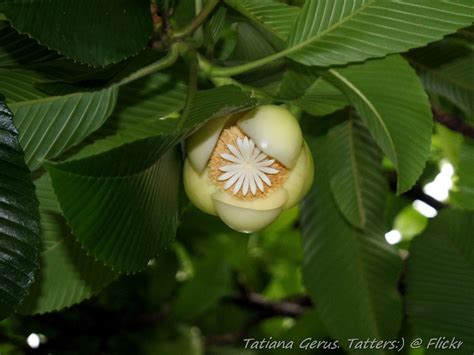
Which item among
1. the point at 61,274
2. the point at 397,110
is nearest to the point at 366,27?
the point at 397,110

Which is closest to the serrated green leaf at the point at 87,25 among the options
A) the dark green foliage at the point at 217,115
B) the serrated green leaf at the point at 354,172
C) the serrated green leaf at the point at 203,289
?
the dark green foliage at the point at 217,115

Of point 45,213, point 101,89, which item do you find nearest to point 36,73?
point 101,89

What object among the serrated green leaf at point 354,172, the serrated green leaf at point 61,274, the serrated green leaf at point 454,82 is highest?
the serrated green leaf at point 454,82

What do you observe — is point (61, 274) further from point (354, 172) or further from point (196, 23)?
point (354, 172)

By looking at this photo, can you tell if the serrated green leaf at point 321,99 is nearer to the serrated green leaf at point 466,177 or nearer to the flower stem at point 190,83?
the flower stem at point 190,83

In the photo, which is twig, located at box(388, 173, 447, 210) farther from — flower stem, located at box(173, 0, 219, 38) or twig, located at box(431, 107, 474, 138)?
flower stem, located at box(173, 0, 219, 38)

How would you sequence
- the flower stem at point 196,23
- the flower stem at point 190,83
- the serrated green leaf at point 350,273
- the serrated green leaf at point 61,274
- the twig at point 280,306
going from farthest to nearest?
1. the twig at point 280,306
2. the serrated green leaf at point 350,273
3. the serrated green leaf at point 61,274
4. the flower stem at point 196,23
5. the flower stem at point 190,83
